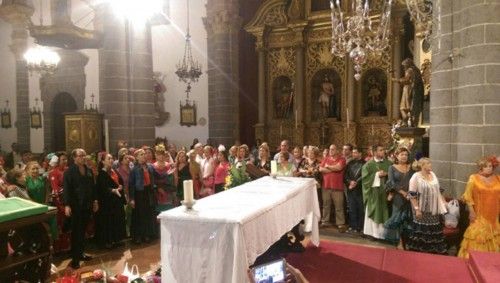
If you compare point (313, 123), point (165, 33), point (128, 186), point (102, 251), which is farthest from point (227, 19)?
point (102, 251)

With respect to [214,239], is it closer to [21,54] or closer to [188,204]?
[188,204]

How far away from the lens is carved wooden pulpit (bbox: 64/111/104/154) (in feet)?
38.6

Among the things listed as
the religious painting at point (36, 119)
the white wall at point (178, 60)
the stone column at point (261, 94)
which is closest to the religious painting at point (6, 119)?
the religious painting at point (36, 119)

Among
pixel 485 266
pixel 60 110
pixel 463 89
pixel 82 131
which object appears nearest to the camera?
pixel 485 266

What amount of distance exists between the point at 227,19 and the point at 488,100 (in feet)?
30.1

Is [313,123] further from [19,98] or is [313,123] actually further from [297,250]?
[19,98]

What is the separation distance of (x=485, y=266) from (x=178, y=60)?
40.2 ft

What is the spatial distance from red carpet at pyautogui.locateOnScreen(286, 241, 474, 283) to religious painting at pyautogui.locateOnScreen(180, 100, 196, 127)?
31.3 feet

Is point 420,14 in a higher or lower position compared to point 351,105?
higher

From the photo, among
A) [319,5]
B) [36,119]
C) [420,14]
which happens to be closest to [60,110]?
[36,119]

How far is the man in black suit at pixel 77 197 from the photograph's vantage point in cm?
610

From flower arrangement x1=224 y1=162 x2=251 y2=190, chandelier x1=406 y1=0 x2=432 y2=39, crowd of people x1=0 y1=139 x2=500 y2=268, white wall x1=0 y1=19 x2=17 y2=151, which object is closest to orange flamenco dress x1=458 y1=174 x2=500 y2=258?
crowd of people x1=0 y1=139 x2=500 y2=268

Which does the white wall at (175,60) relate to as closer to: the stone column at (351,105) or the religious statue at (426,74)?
the stone column at (351,105)

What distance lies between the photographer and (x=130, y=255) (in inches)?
261
